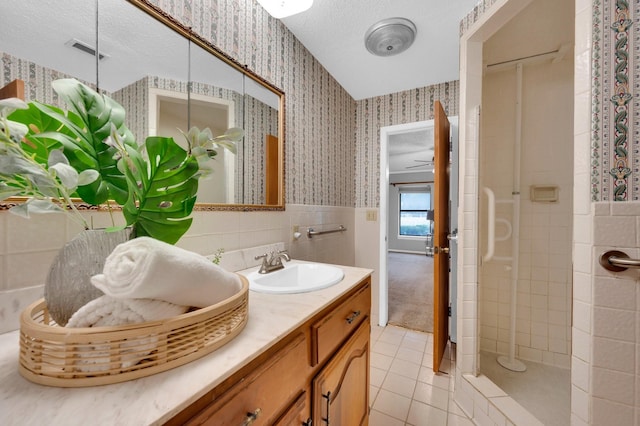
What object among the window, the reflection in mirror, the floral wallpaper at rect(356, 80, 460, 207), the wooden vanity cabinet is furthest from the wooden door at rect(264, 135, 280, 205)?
the window

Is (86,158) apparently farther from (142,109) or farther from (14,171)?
(142,109)

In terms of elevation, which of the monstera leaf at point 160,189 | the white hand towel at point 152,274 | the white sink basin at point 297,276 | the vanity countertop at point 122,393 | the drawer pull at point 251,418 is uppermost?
the monstera leaf at point 160,189

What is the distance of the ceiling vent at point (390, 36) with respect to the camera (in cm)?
149

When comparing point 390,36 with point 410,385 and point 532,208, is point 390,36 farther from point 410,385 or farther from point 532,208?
point 410,385

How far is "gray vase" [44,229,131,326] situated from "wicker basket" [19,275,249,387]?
0.04 meters

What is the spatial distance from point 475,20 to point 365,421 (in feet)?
7.21

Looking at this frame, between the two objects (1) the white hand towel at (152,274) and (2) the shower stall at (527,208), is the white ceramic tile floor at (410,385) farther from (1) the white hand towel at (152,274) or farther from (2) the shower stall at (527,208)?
(1) the white hand towel at (152,274)

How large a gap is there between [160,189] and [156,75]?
601mm

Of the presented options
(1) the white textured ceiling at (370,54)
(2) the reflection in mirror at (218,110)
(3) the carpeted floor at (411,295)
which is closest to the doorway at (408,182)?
(3) the carpeted floor at (411,295)

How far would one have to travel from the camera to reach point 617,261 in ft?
2.40

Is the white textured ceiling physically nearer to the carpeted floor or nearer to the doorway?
the doorway

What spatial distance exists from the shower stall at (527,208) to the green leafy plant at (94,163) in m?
1.66

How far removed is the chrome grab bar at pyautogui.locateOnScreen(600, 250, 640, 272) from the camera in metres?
0.71

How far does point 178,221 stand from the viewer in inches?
22.2
